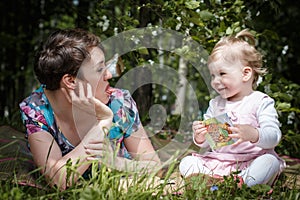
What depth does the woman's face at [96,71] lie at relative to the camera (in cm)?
228

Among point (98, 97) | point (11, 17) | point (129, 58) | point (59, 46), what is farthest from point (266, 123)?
point (11, 17)

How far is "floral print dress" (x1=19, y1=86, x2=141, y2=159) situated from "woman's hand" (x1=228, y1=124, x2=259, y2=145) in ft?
1.60

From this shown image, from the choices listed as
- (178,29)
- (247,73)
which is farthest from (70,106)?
(178,29)

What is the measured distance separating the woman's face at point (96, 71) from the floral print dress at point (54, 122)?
19 centimetres

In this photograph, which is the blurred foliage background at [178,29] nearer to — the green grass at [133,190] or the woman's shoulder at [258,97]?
the woman's shoulder at [258,97]

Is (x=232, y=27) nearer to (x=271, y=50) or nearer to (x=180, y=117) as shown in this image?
(x=271, y=50)

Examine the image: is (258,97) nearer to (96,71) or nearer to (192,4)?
(192,4)

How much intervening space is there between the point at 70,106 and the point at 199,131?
23.4 inches

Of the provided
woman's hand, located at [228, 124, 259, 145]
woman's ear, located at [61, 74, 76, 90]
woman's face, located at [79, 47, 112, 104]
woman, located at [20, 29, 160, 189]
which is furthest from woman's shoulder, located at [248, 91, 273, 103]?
woman's ear, located at [61, 74, 76, 90]

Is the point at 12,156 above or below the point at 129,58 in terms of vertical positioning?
below

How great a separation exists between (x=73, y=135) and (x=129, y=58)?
0.97 m

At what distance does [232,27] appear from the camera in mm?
3016

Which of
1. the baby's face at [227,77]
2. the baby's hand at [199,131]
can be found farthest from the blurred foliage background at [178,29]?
the baby's hand at [199,131]

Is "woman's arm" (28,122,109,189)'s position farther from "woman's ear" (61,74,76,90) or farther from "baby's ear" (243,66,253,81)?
"baby's ear" (243,66,253,81)
